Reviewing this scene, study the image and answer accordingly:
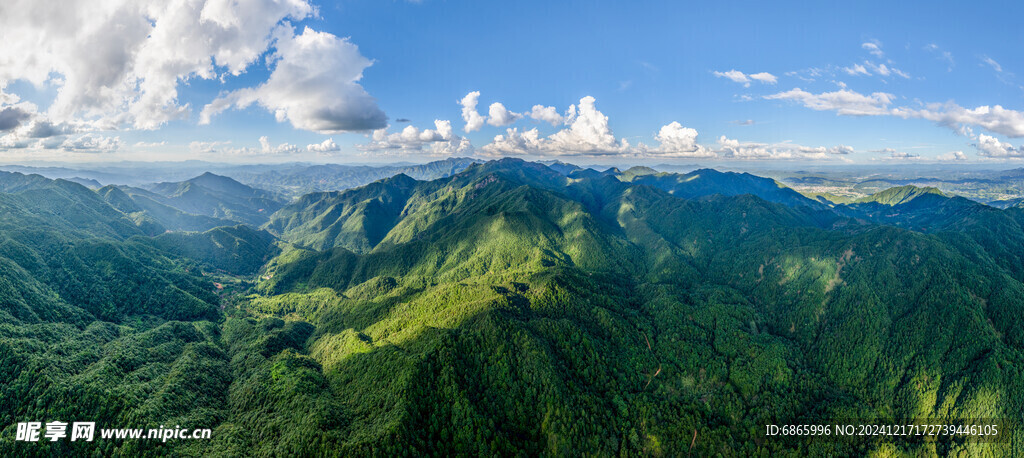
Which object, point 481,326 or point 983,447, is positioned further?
point 481,326

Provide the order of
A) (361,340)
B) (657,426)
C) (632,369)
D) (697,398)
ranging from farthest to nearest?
(361,340), (632,369), (697,398), (657,426)

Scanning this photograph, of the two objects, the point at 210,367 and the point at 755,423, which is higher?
the point at 210,367

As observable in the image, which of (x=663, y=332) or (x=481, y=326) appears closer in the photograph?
(x=481, y=326)

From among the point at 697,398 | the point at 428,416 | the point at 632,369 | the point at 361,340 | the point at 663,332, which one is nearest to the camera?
the point at 428,416

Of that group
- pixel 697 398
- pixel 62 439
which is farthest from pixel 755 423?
pixel 62 439

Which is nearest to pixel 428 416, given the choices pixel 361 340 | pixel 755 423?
pixel 361 340

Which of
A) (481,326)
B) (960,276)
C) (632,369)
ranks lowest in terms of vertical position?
(632,369)

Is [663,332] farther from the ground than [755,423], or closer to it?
farther from the ground

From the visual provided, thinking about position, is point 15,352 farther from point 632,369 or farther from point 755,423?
point 755,423

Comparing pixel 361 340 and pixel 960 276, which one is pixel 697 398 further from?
pixel 960 276
